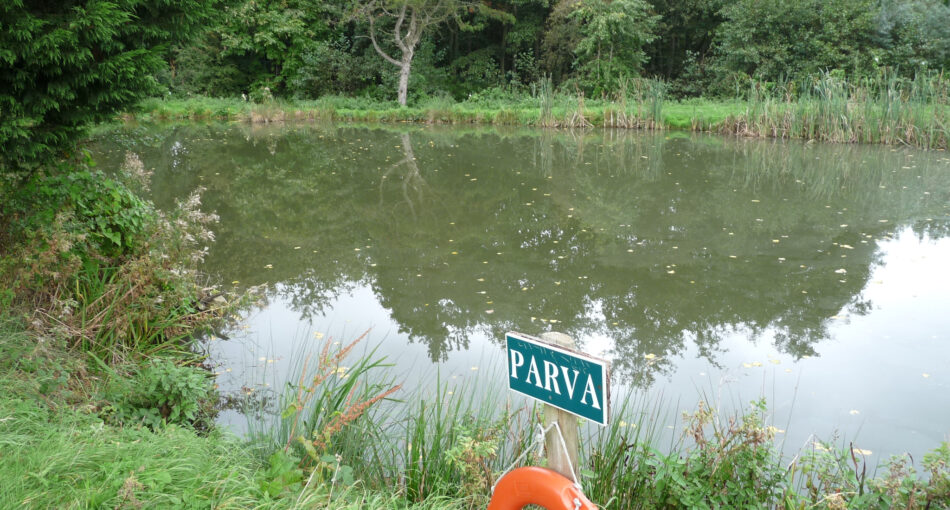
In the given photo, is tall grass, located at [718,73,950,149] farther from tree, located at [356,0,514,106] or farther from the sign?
the sign

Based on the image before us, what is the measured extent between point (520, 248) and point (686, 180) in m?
5.07

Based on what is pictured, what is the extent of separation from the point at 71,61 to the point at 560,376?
327cm

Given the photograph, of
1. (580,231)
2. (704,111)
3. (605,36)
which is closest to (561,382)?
(580,231)

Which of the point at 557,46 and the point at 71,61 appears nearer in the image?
the point at 71,61

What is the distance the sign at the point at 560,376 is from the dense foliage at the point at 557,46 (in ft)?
71.1

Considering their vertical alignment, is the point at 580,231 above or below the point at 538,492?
below

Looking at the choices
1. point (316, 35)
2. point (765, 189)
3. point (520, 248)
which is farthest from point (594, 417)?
point (316, 35)

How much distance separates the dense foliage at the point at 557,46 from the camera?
848 inches

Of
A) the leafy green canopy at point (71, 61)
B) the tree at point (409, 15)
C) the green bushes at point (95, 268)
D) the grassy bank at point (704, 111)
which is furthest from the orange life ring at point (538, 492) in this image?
the tree at point (409, 15)

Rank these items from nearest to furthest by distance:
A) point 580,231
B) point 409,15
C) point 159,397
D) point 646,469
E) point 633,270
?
point 646,469 → point 159,397 → point 633,270 → point 580,231 → point 409,15

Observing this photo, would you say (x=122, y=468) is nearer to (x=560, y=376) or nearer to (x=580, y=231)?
(x=560, y=376)

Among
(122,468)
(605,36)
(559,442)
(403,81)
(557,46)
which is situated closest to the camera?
(559,442)

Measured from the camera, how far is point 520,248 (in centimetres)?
787

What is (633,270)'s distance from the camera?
7.04 m
